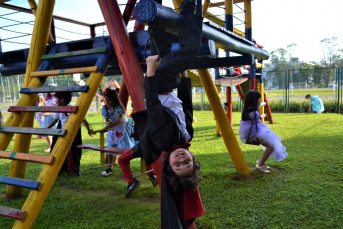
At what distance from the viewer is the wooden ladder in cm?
252

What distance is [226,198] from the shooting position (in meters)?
3.92

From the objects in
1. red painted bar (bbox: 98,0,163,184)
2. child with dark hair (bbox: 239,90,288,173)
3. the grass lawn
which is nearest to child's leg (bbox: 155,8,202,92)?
red painted bar (bbox: 98,0,163,184)

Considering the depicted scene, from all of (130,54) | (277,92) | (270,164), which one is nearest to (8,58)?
(130,54)

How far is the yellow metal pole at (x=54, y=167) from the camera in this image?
2.49m

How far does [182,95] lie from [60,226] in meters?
2.11

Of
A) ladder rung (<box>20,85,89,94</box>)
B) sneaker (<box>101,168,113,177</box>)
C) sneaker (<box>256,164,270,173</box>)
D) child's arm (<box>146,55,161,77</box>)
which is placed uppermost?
child's arm (<box>146,55,161,77</box>)

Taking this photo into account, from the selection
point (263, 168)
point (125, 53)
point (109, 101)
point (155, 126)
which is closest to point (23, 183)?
point (155, 126)

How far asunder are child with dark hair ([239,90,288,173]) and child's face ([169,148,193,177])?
2.93 m

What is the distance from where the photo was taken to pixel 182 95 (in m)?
2.64

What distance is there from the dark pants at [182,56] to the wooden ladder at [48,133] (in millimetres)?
1085

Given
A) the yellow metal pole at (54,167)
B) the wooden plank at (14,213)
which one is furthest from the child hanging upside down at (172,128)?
the wooden plank at (14,213)

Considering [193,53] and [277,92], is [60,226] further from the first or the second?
[277,92]

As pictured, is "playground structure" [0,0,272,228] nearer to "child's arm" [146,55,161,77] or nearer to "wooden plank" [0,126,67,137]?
"wooden plank" [0,126,67,137]

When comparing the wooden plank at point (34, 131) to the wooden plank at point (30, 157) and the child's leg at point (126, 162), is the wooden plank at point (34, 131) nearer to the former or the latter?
the wooden plank at point (30, 157)
